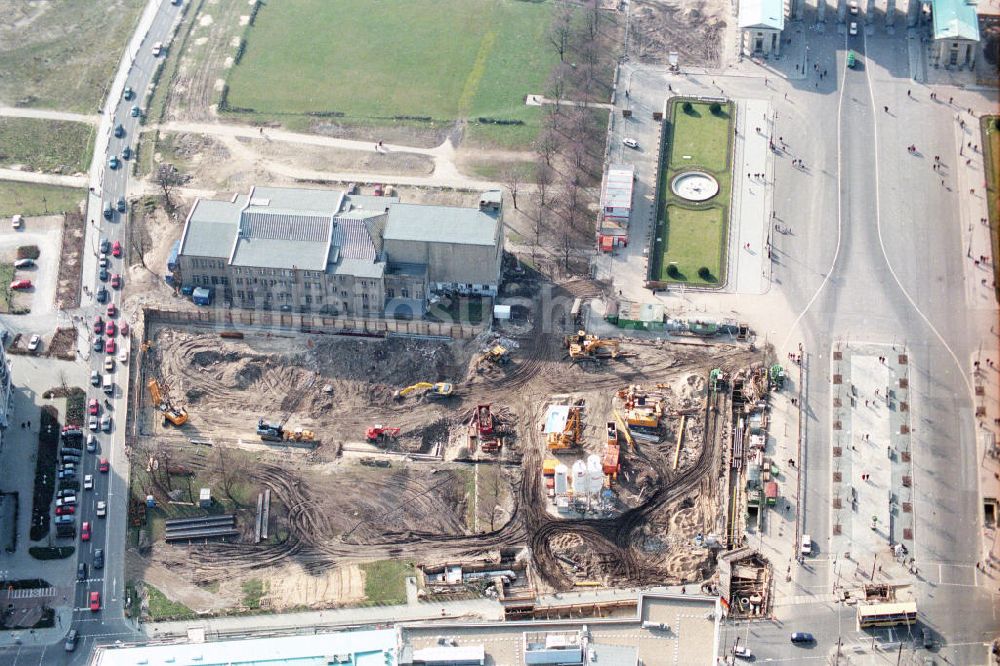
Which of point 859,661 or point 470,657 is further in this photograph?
point 859,661

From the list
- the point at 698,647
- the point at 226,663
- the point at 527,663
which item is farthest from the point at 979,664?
the point at 226,663

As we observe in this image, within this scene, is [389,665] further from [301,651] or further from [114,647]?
[114,647]

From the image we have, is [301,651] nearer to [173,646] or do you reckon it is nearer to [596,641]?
[173,646]

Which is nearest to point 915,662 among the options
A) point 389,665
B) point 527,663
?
point 527,663

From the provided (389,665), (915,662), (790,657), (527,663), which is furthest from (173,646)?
(915,662)

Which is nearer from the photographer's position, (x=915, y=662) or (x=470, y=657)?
(x=470, y=657)
